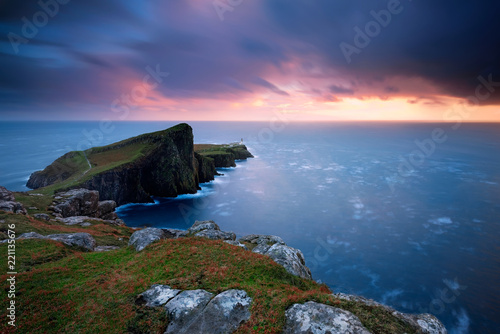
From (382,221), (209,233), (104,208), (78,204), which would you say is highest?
(209,233)

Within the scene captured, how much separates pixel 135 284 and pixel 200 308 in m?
5.60

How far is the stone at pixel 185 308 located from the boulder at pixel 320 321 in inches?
201

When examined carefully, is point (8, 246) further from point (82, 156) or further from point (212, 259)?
point (82, 156)

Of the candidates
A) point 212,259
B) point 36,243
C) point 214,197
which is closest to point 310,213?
point 214,197

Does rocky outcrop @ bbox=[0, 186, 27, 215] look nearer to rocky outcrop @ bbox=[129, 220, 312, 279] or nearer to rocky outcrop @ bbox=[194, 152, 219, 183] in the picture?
rocky outcrop @ bbox=[129, 220, 312, 279]

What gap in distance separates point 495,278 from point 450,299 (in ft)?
41.5

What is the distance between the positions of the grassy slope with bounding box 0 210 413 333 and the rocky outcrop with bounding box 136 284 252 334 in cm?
49

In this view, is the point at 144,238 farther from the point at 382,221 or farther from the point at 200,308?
the point at 382,221

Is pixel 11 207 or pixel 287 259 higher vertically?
pixel 11 207

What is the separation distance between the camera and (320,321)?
1235 cm

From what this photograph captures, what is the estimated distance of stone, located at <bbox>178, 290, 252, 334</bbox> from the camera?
12.9 meters

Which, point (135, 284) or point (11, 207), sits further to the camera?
point (11, 207)

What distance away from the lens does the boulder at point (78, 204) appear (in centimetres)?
4529

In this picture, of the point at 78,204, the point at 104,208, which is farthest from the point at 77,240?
the point at 104,208
